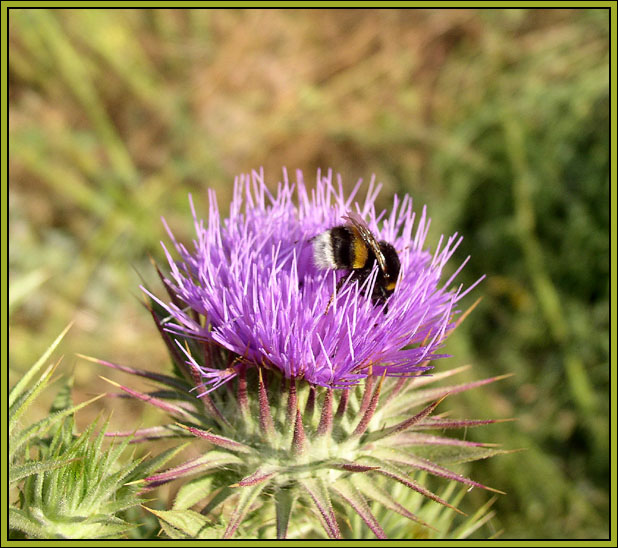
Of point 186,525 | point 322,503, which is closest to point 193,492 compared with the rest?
point 186,525

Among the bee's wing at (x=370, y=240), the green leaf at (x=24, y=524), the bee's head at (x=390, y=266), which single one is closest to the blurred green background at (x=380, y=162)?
the green leaf at (x=24, y=524)

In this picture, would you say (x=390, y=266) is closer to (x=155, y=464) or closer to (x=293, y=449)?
(x=293, y=449)

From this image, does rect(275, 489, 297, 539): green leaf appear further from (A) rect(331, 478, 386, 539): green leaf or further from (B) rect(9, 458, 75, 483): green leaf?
(B) rect(9, 458, 75, 483): green leaf

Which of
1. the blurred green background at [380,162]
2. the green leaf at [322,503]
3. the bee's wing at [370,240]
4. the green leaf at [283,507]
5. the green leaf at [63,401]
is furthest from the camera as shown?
the blurred green background at [380,162]

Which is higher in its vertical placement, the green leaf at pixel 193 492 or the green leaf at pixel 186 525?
the green leaf at pixel 193 492

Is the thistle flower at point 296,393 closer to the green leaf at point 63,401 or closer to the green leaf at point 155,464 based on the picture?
the green leaf at point 155,464

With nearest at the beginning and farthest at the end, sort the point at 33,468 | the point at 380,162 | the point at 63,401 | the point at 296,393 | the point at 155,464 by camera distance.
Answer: the point at 33,468, the point at 155,464, the point at 296,393, the point at 63,401, the point at 380,162
